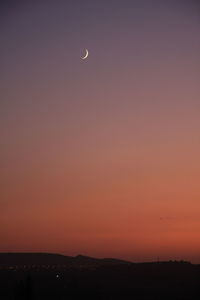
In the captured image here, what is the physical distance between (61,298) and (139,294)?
9.66m

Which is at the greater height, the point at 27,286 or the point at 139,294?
the point at 139,294

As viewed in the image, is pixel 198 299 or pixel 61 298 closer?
pixel 198 299

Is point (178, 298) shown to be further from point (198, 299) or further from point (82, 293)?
point (82, 293)

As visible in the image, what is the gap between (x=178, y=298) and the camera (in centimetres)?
4666

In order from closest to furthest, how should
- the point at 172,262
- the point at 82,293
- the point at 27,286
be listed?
the point at 27,286, the point at 82,293, the point at 172,262

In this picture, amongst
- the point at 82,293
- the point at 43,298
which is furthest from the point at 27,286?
the point at 82,293

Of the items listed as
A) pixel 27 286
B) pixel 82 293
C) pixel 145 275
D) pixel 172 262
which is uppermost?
pixel 172 262

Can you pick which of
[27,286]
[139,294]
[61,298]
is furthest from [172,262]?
[27,286]

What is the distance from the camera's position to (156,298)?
47.7 metres

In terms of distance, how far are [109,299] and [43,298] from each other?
5727mm

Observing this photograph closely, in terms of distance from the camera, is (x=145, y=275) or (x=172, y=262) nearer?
(x=145, y=275)

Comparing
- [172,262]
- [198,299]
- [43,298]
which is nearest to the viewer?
[198,299]

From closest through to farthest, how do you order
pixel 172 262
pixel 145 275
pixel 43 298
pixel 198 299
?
pixel 198 299 → pixel 43 298 → pixel 145 275 → pixel 172 262

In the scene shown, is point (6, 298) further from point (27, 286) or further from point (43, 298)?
point (27, 286)
